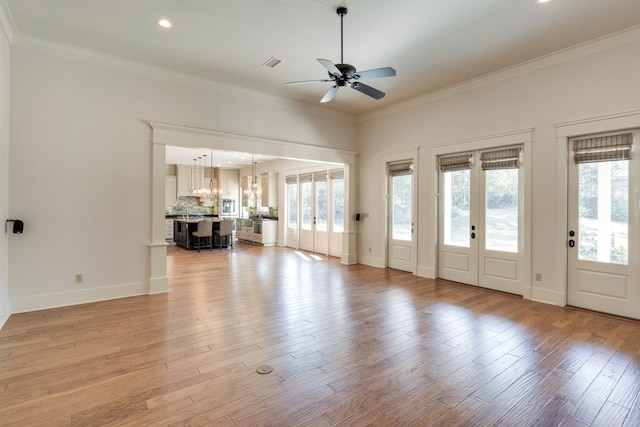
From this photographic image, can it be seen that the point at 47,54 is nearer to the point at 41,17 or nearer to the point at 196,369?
the point at 41,17

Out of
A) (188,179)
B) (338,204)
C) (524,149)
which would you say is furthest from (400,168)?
(188,179)

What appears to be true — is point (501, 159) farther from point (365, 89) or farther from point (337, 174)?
point (337, 174)

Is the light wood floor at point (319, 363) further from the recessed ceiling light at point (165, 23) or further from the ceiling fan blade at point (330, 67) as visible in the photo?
the recessed ceiling light at point (165, 23)

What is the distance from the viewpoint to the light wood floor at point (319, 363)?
206 centimetres

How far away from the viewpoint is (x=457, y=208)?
5.59 meters

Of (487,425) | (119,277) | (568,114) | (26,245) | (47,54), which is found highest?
(47,54)

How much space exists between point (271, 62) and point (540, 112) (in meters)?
3.96

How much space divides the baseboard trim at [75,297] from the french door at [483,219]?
17.1 feet

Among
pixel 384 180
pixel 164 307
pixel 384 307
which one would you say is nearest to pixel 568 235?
pixel 384 307

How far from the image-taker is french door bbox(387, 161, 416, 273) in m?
6.34

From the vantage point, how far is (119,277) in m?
4.55

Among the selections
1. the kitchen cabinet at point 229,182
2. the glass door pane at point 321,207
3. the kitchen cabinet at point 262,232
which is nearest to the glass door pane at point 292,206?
the kitchen cabinet at point 262,232

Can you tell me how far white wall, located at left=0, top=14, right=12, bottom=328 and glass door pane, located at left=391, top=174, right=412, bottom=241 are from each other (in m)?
6.12

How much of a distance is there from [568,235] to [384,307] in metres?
2.72
